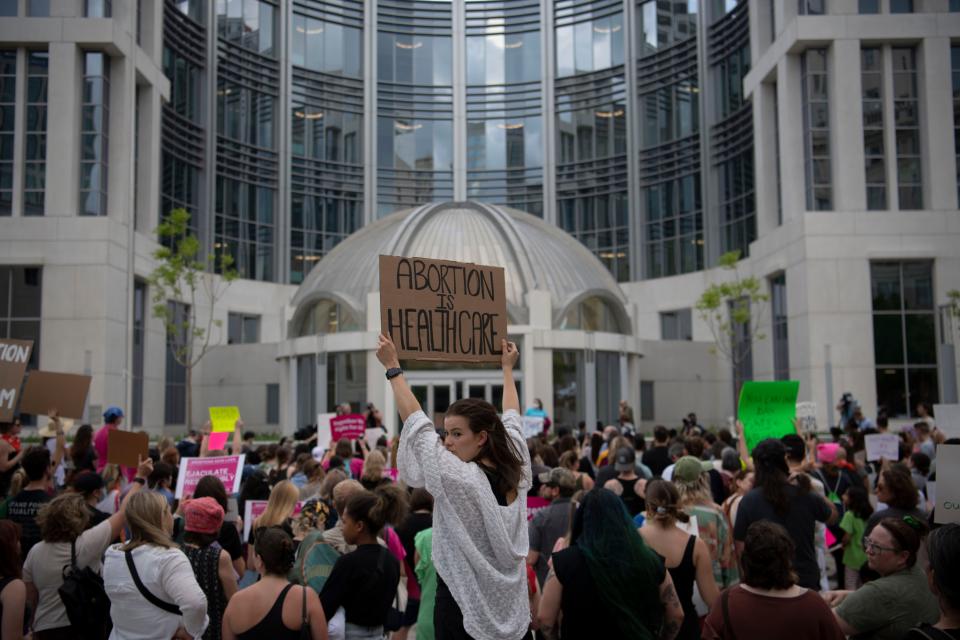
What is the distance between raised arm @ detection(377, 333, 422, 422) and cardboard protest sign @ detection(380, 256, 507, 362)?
0.25m

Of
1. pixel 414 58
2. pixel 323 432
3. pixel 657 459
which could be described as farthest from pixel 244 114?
pixel 657 459

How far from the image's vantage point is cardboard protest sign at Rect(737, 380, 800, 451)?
10.2 m

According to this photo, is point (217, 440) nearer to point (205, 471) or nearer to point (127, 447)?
point (205, 471)

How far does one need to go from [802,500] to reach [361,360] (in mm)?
27281

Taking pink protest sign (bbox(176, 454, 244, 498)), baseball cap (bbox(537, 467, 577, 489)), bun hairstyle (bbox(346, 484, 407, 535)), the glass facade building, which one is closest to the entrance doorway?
the glass facade building

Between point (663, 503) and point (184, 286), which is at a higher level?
point (184, 286)

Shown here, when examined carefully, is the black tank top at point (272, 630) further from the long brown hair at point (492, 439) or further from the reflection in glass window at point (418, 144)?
Result: the reflection in glass window at point (418, 144)

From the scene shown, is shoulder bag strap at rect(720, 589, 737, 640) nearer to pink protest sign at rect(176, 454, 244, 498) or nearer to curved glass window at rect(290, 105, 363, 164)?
pink protest sign at rect(176, 454, 244, 498)

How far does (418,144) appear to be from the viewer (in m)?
55.1

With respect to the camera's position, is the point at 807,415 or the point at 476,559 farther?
the point at 807,415

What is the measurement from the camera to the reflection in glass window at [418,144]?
54562 millimetres

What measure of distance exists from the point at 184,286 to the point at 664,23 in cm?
3012

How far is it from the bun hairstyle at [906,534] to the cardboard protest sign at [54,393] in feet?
32.9

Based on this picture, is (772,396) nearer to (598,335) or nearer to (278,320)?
(598,335)
